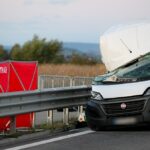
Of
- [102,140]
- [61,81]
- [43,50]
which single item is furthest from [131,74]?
[43,50]

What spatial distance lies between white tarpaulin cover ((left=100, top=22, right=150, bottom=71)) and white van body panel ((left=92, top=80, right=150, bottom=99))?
356 centimetres

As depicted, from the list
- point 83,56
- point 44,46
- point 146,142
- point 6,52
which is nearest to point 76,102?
point 146,142

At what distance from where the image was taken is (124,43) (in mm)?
15352

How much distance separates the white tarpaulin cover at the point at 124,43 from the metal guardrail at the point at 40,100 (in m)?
2.45

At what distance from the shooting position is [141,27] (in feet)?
50.7

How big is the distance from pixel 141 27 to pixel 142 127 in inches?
185

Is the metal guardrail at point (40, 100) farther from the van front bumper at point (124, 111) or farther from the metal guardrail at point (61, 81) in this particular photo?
the metal guardrail at point (61, 81)

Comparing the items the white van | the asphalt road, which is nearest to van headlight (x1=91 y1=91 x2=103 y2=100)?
the white van

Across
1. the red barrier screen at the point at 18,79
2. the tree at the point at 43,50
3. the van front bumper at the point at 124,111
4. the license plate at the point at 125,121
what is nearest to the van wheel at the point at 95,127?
the van front bumper at the point at 124,111

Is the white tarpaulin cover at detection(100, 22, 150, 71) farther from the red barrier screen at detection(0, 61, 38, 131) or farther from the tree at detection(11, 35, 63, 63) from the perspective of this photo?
the tree at detection(11, 35, 63, 63)

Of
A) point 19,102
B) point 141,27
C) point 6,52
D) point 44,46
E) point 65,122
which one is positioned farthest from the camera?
point 6,52

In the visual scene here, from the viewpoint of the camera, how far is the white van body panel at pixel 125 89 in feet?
35.0

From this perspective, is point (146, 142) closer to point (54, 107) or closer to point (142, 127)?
point (142, 127)

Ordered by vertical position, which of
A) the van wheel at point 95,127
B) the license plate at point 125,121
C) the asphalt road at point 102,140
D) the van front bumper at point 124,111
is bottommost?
the asphalt road at point 102,140
